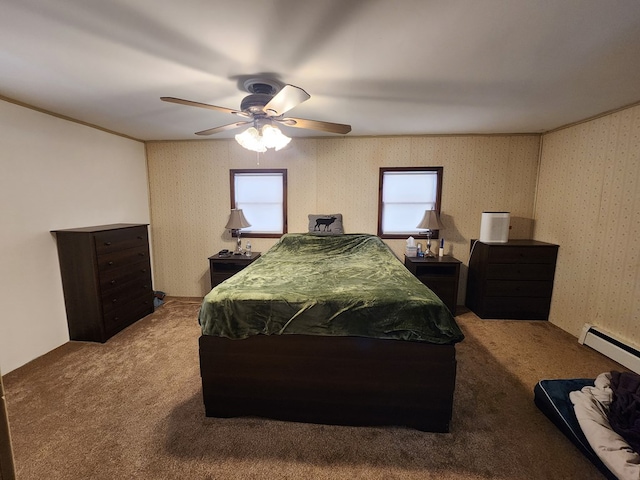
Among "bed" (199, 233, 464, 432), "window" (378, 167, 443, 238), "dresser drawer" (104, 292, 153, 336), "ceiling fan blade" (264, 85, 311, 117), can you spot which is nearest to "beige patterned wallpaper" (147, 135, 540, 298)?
"window" (378, 167, 443, 238)

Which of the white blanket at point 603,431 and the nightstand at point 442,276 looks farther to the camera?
the nightstand at point 442,276

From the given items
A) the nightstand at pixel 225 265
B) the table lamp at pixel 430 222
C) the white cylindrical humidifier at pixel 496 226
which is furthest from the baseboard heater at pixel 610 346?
the nightstand at pixel 225 265

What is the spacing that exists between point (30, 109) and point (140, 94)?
1.14 m

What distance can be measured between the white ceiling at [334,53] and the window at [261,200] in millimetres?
1321

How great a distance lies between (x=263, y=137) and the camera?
6.79ft

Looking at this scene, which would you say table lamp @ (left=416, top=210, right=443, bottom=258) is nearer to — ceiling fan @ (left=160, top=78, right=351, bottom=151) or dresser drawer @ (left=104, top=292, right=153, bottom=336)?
ceiling fan @ (left=160, top=78, right=351, bottom=151)

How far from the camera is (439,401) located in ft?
5.56

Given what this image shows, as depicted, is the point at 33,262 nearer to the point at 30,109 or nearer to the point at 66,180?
the point at 66,180

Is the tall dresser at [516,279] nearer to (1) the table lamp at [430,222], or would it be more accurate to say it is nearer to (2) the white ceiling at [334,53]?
(1) the table lamp at [430,222]

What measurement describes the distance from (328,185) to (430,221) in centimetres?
142

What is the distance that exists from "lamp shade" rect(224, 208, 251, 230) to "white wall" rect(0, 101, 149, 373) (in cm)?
143

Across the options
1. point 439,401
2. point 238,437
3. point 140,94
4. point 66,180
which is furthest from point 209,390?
point 66,180

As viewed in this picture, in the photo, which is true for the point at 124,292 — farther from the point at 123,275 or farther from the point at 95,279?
the point at 95,279

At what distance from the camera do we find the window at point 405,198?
12.3 ft
